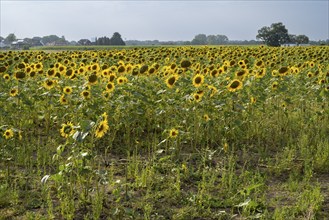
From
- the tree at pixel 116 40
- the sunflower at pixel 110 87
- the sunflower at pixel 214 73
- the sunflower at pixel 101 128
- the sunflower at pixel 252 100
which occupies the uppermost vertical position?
the sunflower at pixel 214 73

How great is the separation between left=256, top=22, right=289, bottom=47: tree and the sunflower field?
38.9 meters

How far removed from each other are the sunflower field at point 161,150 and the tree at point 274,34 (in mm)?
38901

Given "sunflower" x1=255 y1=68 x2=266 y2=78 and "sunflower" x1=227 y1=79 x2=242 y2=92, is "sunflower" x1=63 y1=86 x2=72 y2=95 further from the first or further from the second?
"sunflower" x1=255 y1=68 x2=266 y2=78

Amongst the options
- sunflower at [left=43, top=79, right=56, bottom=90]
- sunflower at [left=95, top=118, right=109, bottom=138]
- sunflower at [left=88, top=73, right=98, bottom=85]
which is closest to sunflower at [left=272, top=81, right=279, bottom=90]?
sunflower at [left=88, top=73, right=98, bottom=85]

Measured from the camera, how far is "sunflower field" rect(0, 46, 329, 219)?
335 cm

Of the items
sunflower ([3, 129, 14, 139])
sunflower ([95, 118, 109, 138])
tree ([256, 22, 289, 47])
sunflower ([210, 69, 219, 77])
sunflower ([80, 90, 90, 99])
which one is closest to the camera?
sunflower ([95, 118, 109, 138])

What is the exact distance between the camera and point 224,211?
333 centimetres

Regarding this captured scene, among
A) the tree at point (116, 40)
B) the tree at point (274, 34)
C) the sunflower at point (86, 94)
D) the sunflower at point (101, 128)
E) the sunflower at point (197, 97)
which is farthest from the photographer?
the tree at point (116, 40)

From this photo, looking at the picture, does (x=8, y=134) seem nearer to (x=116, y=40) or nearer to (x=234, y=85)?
(x=234, y=85)

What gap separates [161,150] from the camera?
4027 mm

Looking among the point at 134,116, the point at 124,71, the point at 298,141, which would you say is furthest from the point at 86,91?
the point at 298,141

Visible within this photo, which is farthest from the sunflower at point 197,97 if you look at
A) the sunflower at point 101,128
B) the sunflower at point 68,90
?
the sunflower at point 101,128

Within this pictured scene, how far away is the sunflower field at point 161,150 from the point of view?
335 cm

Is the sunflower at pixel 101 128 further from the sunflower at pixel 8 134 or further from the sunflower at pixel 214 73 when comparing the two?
the sunflower at pixel 214 73
